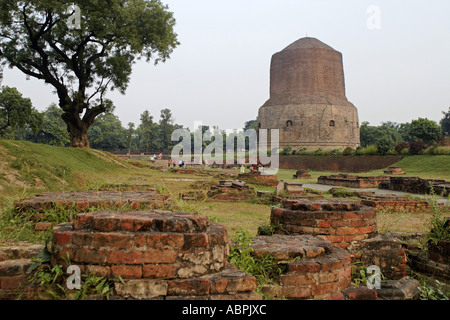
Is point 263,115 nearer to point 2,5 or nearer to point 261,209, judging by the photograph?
point 2,5

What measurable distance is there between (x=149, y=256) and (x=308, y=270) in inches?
41.0

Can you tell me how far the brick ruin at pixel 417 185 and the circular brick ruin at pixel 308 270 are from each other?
25.9 feet

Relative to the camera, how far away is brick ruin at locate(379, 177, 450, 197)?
9.44 m

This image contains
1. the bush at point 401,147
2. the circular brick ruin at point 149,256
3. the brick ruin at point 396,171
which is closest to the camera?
the circular brick ruin at point 149,256

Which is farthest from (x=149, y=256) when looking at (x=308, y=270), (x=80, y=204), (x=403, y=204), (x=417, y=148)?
(x=417, y=148)

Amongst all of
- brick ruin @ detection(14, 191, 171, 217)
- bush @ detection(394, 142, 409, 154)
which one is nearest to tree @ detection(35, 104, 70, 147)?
bush @ detection(394, 142, 409, 154)

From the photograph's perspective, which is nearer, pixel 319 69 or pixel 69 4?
pixel 69 4

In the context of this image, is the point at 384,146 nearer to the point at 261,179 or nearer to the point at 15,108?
the point at 261,179

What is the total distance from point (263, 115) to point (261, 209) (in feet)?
96.6

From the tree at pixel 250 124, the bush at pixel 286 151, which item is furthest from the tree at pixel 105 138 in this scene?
the tree at pixel 250 124

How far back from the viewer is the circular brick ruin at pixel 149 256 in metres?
1.71

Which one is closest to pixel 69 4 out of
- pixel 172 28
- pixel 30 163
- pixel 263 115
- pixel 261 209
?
pixel 172 28

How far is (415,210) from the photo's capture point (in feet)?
23.9

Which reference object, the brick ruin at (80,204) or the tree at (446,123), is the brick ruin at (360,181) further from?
the tree at (446,123)
